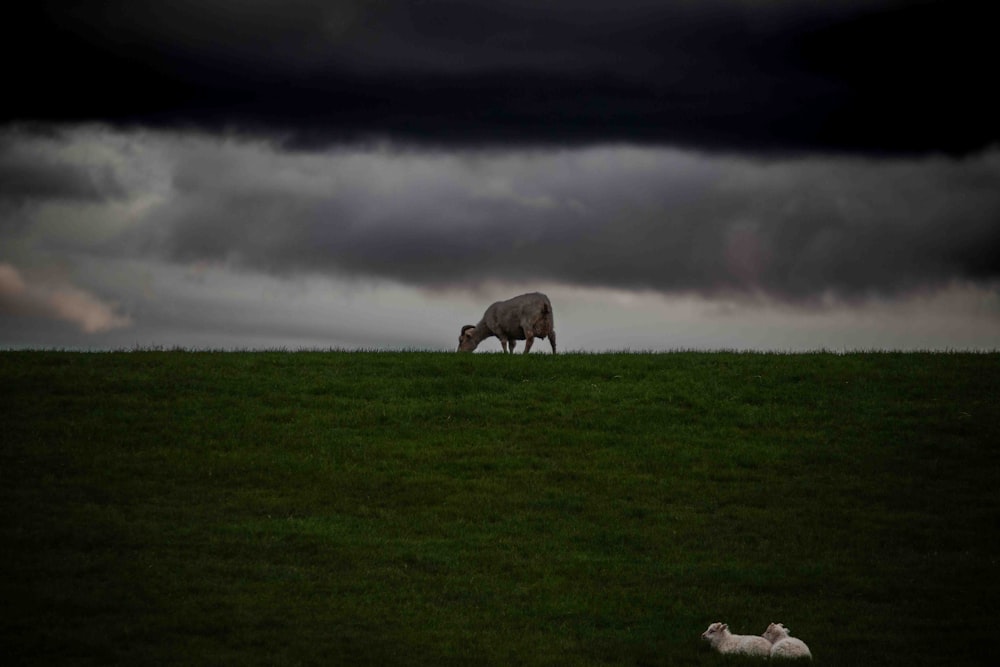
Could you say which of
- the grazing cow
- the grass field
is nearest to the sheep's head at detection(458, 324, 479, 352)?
the grazing cow

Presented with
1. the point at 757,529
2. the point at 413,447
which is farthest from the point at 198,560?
the point at 757,529

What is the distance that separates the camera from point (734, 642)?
16.5 m

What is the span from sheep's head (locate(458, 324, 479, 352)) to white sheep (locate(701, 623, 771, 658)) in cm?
3270

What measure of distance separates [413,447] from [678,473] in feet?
25.6

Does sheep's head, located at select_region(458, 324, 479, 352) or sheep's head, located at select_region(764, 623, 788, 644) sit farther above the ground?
sheep's head, located at select_region(458, 324, 479, 352)

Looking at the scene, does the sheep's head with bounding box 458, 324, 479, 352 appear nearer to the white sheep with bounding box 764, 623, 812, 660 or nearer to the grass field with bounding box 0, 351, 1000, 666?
the grass field with bounding box 0, 351, 1000, 666

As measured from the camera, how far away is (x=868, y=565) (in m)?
22.1

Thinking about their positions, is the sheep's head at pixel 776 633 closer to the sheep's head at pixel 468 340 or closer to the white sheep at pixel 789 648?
the white sheep at pixel 789 648

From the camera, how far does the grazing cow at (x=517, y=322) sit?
45.5 metres

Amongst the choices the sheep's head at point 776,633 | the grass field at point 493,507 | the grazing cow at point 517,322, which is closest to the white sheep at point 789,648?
the sheep's head at point 776,633

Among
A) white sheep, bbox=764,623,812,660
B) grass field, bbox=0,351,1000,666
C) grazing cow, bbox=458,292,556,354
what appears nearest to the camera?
white sheep, bbox=764,623,812,660

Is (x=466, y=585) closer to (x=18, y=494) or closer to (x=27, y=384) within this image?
(x=18, y=494)

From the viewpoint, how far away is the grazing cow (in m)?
45.5

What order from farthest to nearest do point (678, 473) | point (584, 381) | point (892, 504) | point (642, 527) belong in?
point (584, 381), point (678, 473), point (892, 504), point (642, 527)
